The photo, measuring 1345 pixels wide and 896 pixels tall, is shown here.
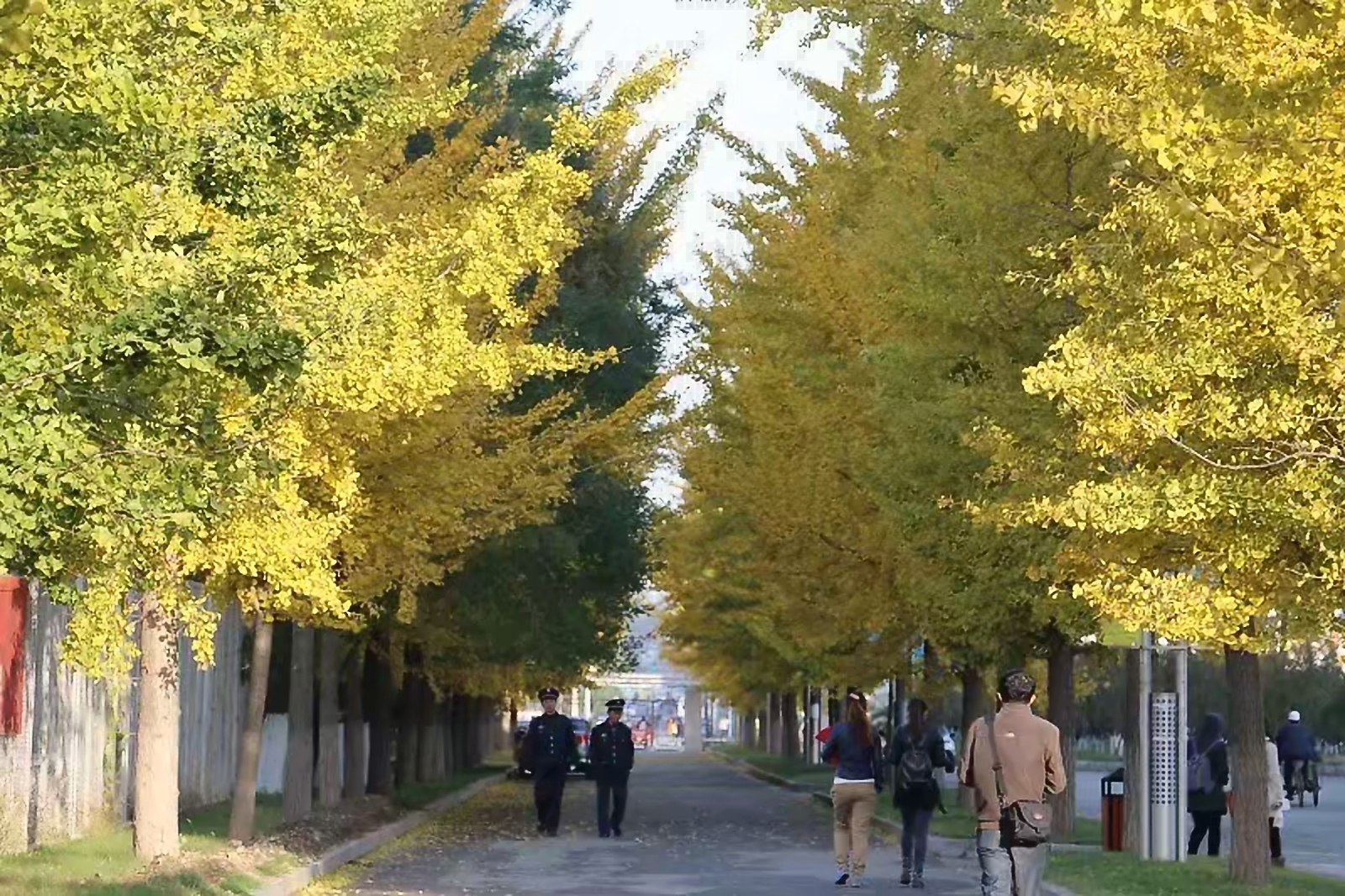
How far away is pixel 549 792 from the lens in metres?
32.5

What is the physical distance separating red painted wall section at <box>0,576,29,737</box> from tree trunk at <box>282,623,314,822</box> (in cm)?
759

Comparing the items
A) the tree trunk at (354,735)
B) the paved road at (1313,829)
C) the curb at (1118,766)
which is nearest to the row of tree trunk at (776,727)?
the curb at (1118,766)

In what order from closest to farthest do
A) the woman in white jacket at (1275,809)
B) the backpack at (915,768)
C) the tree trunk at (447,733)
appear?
the backpack at (915,768), the woman in white jacket at (1275,809), the tree trunk at (447,733)

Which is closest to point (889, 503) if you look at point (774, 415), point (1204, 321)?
point (774, 415)

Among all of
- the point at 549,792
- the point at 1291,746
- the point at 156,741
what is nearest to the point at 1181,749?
the point at 156,741

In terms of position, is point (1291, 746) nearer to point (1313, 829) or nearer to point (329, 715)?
point (1313, 829)

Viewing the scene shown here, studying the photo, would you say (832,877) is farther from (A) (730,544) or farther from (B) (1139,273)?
(A) (730,544)

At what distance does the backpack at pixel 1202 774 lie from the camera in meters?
26.9

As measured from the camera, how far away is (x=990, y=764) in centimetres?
1509

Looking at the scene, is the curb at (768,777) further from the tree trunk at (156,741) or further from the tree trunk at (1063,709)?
the tree trunk at (156,741)

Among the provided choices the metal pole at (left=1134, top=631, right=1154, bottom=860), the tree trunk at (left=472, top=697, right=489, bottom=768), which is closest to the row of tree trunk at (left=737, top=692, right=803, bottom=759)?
the tree trunk at (left=472, top=697, right=489, bottom=768)

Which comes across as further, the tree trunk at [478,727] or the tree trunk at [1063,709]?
the tree trunk at [478,727]

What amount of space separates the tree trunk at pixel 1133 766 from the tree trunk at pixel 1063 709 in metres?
1.51

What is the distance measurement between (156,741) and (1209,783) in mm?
12153
